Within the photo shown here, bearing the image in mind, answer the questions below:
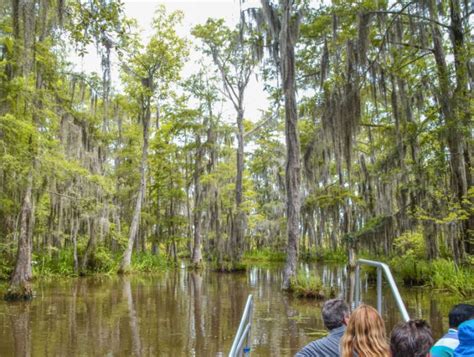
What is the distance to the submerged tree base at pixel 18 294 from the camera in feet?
38.8

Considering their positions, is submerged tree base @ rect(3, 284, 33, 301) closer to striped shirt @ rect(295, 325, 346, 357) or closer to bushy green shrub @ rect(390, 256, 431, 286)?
striped shirt @ rect(295, 325, 346, 357)

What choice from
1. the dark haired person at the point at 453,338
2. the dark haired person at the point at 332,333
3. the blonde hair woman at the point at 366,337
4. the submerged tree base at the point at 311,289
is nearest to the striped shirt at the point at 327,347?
the dark haired person at the point at 332,333

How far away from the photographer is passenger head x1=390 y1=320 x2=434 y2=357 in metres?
2.11

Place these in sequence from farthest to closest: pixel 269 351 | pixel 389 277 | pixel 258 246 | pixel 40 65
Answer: pixel 258 246, pixel 40 65, pixel 269 351, pixel 389 277

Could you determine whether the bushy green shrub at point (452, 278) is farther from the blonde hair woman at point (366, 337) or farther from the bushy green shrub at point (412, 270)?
the blonde hair woman at point (366, 337)

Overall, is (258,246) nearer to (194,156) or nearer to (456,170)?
(194,156)

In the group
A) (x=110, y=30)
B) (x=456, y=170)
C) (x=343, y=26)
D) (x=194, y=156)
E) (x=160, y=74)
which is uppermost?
(x=160, y=74)

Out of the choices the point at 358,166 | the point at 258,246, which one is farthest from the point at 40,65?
the point at 258,246

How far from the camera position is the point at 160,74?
23.7m

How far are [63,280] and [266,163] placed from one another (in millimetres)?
20190

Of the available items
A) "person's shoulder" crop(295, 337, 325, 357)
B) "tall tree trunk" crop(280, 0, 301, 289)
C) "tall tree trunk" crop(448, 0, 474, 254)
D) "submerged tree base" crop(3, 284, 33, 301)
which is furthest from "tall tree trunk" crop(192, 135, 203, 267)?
"person's shoulder" crop(295, 337, 325, 357)

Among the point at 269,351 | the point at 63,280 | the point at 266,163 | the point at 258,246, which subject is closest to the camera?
the point at 269,351

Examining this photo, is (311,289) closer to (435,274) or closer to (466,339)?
(435,274)

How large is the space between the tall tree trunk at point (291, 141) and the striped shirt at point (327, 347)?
A: 11.5m
